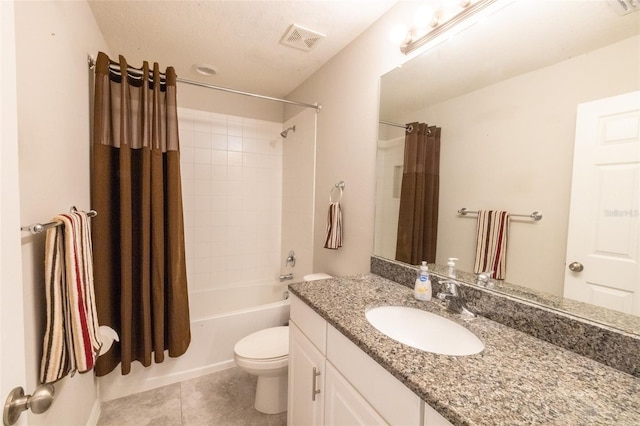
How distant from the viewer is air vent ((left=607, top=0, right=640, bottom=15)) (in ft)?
2.39

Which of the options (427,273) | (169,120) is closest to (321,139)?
(169,120)

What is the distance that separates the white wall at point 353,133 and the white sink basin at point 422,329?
540 millimetres

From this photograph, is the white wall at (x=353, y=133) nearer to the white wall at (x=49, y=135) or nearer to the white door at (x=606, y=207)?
the white door at (x=606, y=207)

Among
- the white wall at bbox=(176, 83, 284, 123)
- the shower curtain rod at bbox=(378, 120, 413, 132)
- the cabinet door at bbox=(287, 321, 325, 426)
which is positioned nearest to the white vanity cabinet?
the cabinet door at bbox=(287, 321, 325, 426)

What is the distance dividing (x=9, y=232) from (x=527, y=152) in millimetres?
1383

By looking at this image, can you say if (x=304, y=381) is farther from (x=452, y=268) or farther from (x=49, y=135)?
(x=49, y=135)

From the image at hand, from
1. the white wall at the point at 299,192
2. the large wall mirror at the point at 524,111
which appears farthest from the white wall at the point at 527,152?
the white wall at the point at 299,192

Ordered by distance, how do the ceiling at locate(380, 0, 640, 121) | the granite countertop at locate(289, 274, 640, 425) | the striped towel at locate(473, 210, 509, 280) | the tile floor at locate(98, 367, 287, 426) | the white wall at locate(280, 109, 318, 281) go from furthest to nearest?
the white wall at locate(280, 109, 318, 281)
the tile floor at locate(98, 367, 287, 426)
the striped towel at locate(473, 210, 509, 280)
the ceiling at locate(380, 0, 640, 121)
the granite countertop at locate(289, 274, 640, 425)

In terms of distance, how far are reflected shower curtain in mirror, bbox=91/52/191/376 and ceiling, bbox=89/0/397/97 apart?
0.25 metres

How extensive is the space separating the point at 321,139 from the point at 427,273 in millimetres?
1291

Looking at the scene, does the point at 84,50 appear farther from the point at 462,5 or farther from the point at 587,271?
the point at 587,271

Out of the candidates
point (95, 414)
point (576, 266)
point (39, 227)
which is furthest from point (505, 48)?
point (95, 414)

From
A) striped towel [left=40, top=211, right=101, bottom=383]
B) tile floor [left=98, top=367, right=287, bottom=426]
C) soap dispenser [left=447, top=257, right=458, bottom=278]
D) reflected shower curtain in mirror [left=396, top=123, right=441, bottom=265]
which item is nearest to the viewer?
striped towel [left=40, top=211, right=101, bottom=383]

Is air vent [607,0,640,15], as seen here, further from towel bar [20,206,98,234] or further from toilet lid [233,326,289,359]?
toilet lid [233,326,289,359]
